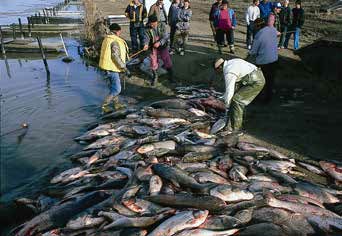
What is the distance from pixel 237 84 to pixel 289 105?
112 inches

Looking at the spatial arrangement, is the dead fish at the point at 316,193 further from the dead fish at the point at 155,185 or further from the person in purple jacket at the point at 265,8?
the person in purple jacket at the point at 265,8

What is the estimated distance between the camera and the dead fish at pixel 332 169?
6913 mm

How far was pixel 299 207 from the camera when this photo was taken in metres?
5.67

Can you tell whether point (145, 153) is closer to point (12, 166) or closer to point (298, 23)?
point (12, 166)

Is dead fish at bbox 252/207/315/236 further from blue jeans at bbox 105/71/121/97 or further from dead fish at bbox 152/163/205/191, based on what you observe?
blue jeans at bbox 105/71/121/97

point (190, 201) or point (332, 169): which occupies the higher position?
point (190, 201)

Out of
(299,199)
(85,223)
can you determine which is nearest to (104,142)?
(85,223)

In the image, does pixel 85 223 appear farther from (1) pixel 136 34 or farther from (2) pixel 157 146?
(1) pixel 136 34

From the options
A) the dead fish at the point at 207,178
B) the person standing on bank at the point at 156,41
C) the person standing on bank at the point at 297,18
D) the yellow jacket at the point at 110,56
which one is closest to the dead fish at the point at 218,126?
the dead fish at the point at 207,178

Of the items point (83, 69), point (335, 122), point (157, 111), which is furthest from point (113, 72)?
point (83, 69)

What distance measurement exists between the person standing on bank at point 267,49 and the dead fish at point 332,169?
3.85 m

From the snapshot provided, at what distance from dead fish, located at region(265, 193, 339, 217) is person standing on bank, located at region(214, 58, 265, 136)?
2.98 metres

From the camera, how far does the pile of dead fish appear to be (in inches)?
209

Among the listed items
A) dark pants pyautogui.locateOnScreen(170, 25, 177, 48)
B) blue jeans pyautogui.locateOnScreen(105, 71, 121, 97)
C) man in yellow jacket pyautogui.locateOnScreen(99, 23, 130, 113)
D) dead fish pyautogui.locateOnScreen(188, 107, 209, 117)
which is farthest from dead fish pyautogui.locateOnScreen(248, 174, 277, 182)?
dark pants pyautogui.locateOnScreen(170, 25, 177, 48)
